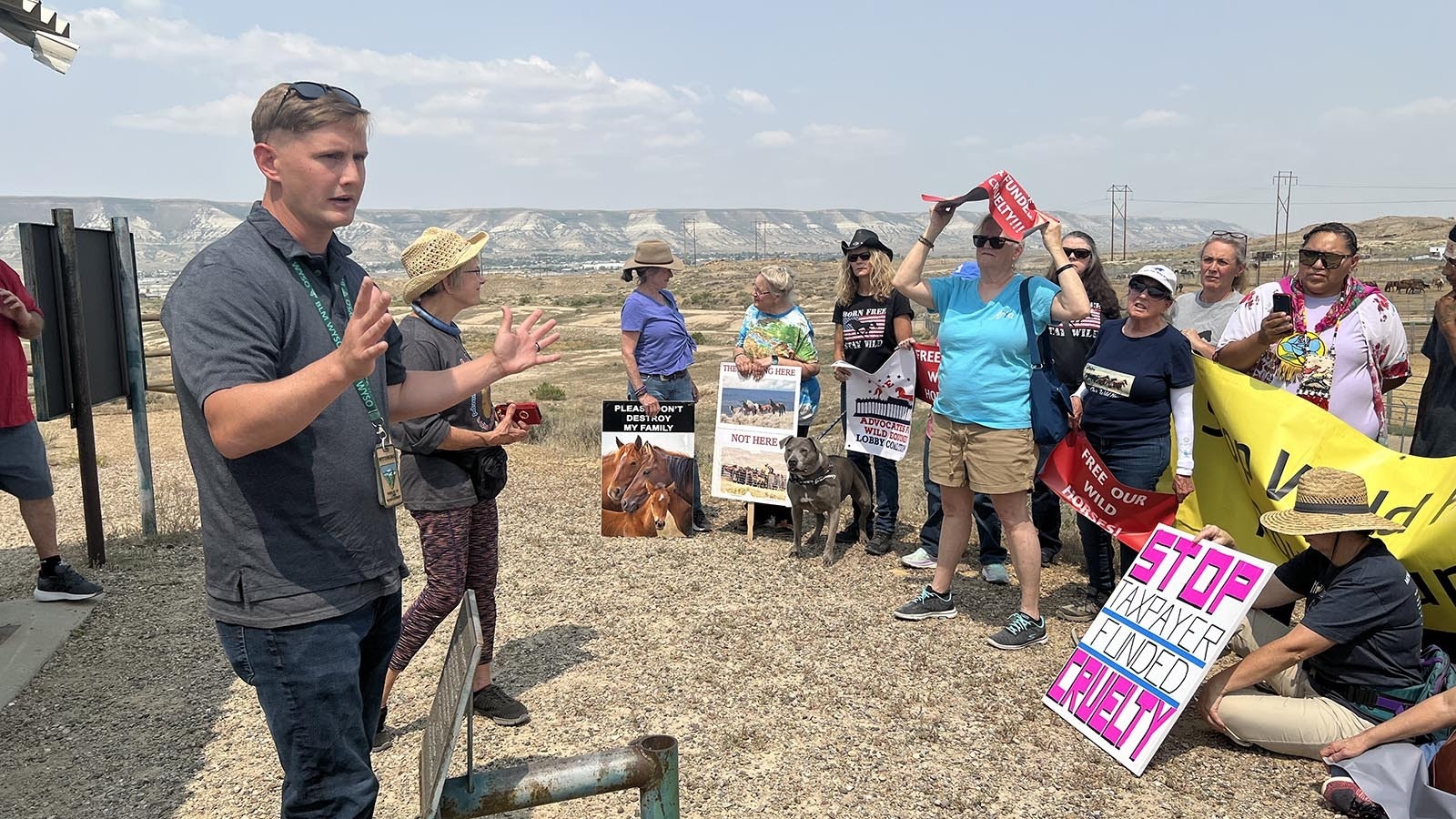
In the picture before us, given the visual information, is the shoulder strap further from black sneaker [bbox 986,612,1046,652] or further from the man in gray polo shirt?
the man in gray polo shirt

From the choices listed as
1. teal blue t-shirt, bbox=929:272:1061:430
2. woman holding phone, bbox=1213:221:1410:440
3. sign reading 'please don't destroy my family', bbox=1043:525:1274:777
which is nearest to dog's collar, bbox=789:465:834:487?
teal blue t-shirt, bbox=929:272:1061:430

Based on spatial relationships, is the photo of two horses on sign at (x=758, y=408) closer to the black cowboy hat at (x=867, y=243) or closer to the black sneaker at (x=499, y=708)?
the black cowboy hat at (x=867, y=243)

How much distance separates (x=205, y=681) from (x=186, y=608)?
1193 millimetres

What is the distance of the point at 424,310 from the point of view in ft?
12.7

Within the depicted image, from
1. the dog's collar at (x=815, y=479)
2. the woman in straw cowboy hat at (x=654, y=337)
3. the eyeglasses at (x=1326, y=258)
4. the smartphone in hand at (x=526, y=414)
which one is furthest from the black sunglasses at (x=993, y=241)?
the woman in straw cowboy hat at (x=654, y=337)

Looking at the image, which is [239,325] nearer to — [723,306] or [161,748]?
[161,748]

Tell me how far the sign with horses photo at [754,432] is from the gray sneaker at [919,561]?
3.72 feet

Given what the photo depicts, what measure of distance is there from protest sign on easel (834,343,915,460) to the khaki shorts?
160cm

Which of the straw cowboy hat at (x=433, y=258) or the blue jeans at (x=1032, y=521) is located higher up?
the straw cowboy hat at (x=433, y=258)

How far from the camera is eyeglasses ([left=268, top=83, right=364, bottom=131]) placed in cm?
202

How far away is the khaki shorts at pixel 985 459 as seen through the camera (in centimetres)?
493

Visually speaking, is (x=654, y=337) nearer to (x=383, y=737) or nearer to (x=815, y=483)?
(x=815, y=483)

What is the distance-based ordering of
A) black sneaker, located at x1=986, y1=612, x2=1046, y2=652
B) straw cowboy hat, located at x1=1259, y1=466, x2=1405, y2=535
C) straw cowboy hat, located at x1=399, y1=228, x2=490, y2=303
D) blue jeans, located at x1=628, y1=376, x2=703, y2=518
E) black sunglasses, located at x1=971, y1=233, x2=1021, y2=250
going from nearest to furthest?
straw cowboy hat, located at x1=1259, y1=466, x2=1405, y2=535 → straw cowboy hat, located at x1=399, y1=228, x2=490, y2=303 → black sunglasses, located at x1=971, y1=233, x2=1021, y2=250 → black sneaker, located at x1=986, y1=612, x2=1046, y2=652 → blue jeans, located at x1=628, y1=376, x2=703, y2=518

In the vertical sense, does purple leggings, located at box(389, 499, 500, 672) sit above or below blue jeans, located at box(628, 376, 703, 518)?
below
